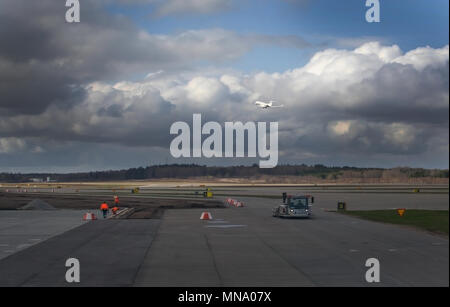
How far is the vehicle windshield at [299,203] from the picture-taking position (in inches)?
2126

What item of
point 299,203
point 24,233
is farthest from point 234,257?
Result: point 299,203

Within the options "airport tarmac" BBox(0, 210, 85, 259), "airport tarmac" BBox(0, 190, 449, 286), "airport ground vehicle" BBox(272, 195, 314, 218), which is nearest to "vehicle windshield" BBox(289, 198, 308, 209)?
"airport ground vehicle" BBox(272, 195, 314, 218)

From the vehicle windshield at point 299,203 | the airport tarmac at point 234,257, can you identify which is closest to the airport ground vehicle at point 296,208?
the vehicle windshield at point 299,203

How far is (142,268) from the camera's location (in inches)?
882

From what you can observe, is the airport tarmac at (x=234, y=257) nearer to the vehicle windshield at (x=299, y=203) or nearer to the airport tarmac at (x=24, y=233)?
the airport tarmac at (x=24, y=233)

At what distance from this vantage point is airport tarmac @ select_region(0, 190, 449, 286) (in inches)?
758

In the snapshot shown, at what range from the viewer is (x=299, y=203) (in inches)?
2142

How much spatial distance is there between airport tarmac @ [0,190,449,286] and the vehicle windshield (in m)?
12.0

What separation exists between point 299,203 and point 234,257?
2939 centimetres

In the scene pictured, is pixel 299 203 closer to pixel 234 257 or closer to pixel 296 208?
pixel 296 208

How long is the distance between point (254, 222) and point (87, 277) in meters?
30.1

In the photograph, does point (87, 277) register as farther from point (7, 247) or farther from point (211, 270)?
point (7, 247)
